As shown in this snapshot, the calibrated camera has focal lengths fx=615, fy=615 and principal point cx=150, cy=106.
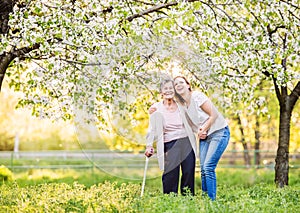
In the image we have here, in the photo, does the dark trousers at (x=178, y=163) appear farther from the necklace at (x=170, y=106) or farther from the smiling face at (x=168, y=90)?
the smiling face at (x=168, y=90)

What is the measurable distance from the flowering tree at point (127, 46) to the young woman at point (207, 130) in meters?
0.39

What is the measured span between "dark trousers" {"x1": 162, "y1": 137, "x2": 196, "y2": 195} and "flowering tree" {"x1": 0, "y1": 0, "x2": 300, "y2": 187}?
0.87 meters

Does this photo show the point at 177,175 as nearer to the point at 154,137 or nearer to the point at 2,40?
the point at 154,137

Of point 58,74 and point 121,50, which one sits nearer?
point 121,50

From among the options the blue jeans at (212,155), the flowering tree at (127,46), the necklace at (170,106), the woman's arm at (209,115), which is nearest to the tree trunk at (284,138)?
the flowering tree at (127,46)

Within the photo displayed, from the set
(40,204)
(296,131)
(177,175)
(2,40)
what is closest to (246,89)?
(177,175)

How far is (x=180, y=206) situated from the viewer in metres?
6.62

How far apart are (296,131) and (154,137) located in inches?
597

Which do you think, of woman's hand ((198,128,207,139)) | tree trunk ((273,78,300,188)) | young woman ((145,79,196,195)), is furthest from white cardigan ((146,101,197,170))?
tree trunk ((273,78,300,188))

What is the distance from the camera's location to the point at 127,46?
8.81 metres

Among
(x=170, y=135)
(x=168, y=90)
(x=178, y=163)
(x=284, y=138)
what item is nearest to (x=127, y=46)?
(x=168, y=90)

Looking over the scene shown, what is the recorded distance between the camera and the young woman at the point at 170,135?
827 cm

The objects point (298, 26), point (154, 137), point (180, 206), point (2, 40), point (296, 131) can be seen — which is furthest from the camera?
point (296, 131)

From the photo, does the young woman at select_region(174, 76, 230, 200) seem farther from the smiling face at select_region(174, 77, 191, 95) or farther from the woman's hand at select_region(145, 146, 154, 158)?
the woman's hand at select_region(145, 146, 154, 158)
